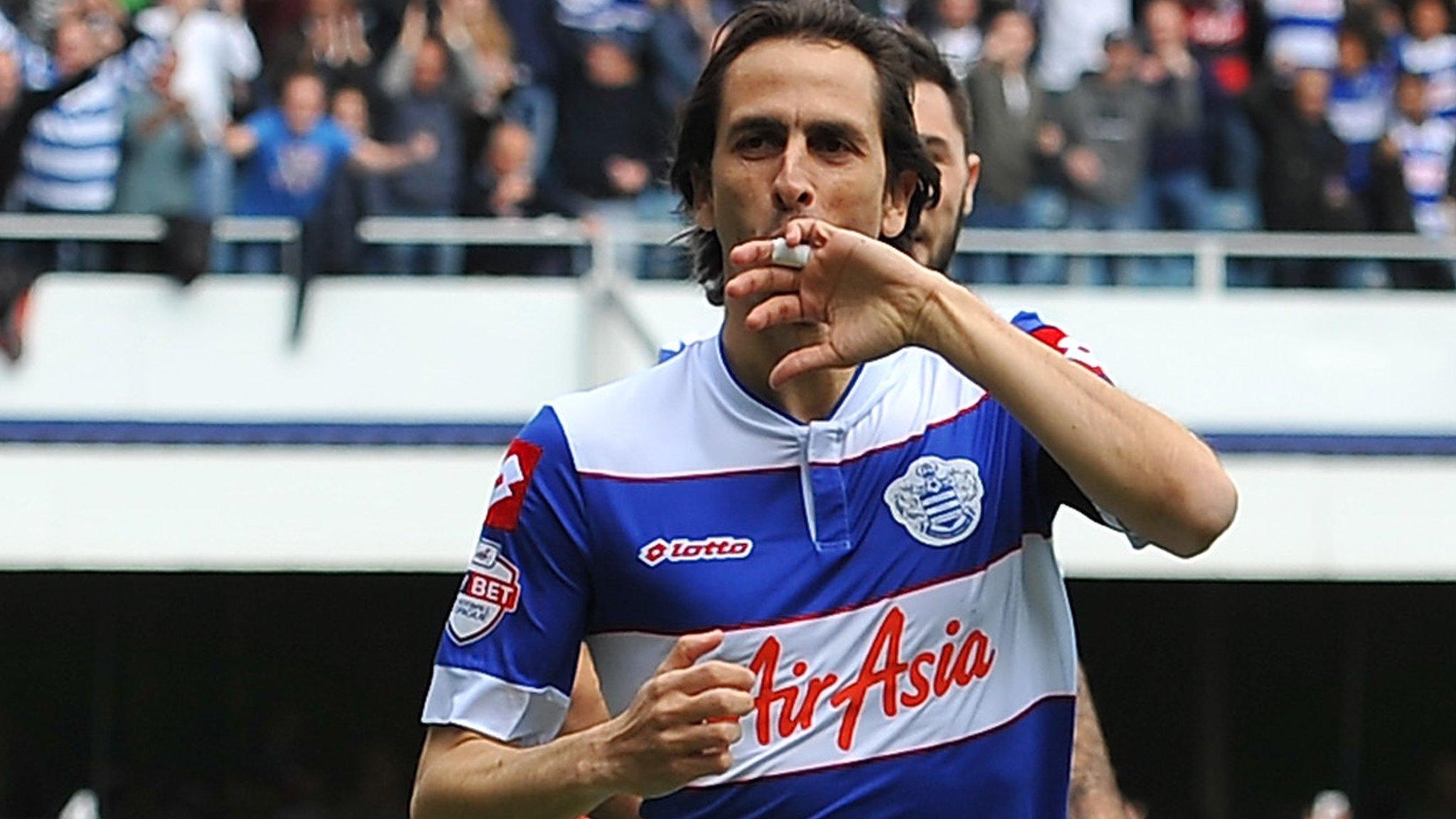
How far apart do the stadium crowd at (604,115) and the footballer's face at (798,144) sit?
817cm

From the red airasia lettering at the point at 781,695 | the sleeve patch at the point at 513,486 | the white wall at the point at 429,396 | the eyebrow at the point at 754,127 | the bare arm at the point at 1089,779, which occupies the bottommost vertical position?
the white wall at the point at 429,396

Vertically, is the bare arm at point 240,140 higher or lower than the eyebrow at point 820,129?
lower

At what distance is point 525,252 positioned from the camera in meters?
12.4

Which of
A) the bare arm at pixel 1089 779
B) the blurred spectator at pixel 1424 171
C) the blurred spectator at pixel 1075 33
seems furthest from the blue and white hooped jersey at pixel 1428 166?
the bare arm at pixel 1089 779

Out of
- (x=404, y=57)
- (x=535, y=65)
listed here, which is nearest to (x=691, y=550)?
(x=404, y=57)

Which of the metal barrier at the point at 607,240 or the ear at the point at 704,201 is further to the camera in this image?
the metal barrier at the point at 607,240

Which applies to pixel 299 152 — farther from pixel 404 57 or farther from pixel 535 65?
pixel 535 65

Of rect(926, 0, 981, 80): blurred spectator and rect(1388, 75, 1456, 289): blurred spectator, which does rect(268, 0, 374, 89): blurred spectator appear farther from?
rect(1388, 75, 1456, 289): blurred spectator

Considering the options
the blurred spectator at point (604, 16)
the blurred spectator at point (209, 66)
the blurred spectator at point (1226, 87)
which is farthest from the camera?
the blurred spectator at point (1226, 87)

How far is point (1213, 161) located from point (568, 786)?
32.0 feet

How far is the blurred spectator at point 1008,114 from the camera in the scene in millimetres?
11672

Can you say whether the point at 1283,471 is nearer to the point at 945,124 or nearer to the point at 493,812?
the point at 945,124

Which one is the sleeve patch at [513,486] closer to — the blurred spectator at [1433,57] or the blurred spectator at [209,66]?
the blurred spectator at [209,66]

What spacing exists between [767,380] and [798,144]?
30 cm
